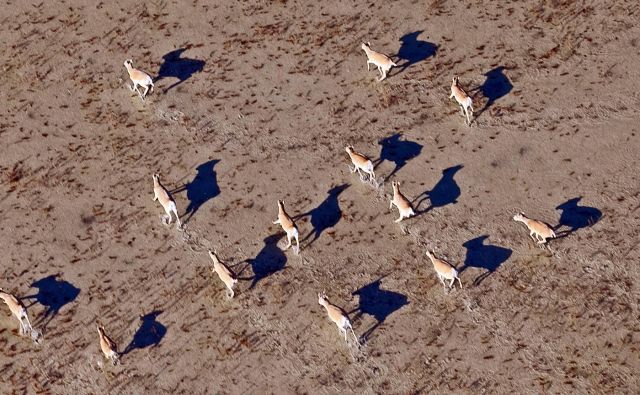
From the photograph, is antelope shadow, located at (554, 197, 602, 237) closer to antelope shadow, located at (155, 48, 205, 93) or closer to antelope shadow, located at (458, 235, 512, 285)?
antelope shadow, located at (458, 235, 512, 285)

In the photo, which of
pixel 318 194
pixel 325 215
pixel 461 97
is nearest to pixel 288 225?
pixel 325 215

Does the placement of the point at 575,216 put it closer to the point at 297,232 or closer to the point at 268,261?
the point at 297,232

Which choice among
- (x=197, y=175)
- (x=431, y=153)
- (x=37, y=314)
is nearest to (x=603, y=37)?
(x=431, y=153)

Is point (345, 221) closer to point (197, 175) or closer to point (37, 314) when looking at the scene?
point (197, 175)

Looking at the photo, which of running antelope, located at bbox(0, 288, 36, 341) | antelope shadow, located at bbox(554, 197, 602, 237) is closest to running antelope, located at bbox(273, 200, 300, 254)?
running antelope, located at bbox(0, 288, 36, 341)

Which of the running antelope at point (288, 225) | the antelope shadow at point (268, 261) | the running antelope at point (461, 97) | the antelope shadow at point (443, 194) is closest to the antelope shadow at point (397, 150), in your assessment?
the antelope shadow at point (443, 194)

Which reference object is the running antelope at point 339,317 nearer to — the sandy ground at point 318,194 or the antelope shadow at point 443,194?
the sandy ground at point 318,194

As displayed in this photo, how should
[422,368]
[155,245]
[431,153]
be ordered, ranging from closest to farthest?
[422,368]
[155,245]
[431,153]
